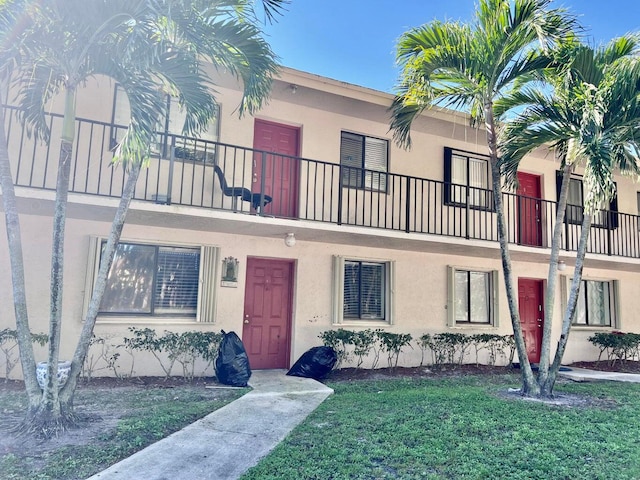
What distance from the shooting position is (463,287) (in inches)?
446

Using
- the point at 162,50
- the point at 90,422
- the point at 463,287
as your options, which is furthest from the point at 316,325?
the point at 162,50

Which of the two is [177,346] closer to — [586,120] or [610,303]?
[586,120]

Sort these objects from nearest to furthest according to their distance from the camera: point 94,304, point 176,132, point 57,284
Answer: point 57,284
point 94,304
point 176,132

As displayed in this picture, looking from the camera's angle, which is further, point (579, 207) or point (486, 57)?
point (579, 207)

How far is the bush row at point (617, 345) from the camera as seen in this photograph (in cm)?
1176

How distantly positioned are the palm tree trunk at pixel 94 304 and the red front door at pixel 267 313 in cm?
402

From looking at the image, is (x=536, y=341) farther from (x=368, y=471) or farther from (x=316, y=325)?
(x=368, y=471)

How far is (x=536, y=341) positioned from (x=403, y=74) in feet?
27.0

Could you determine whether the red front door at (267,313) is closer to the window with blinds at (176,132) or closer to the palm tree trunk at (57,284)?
the window with blinds at (176,132)

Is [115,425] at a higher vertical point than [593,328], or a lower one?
lower

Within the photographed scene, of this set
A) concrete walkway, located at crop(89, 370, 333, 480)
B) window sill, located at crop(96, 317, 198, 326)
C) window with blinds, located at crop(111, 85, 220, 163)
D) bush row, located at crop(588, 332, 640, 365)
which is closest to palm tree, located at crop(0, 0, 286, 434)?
concrete walkway, located at crop(89, 370, 333, 480)

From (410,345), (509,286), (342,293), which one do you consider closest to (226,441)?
(509,286)

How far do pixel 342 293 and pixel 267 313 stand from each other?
1.65 metres

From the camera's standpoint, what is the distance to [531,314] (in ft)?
39.6
